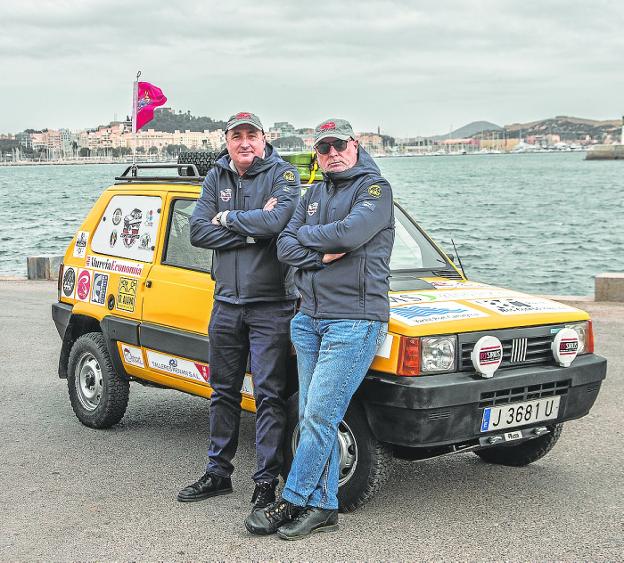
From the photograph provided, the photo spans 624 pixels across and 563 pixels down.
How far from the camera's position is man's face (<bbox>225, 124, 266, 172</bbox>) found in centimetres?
530

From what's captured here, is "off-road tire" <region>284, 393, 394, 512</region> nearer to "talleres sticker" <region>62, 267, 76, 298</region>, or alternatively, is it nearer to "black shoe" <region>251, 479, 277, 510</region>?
"black shoe" <region>251, 479, 277, 510</region>

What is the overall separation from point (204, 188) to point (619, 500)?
115 inches

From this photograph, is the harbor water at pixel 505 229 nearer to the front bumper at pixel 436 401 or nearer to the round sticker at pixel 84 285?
the round sticker at pixel 84 285

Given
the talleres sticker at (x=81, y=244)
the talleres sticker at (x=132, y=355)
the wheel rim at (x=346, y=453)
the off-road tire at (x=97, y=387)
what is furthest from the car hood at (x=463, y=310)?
the talleres sticker at (x=81, y=244)

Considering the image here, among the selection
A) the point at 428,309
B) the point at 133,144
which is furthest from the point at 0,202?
the point at 428,309

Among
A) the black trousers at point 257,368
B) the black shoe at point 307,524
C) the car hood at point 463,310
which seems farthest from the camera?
the black trousers at point 257,368

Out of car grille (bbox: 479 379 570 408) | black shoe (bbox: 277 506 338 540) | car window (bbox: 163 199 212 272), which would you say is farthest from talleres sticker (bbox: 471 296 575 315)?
car window (bbox: 163 199 212 272)

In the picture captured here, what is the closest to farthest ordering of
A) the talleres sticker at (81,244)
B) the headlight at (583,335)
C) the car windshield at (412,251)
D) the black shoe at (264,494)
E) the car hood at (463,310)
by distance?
1. the car hood at (463,310)
2. the black shoe at (264,494)
3. the headlight at (583,335)
4. the car windshield at (412,251)
5. the talleres sticker at (81,244)

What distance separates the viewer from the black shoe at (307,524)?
15.8ft

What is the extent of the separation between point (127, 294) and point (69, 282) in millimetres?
933

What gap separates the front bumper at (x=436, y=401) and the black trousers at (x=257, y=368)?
1.65ft

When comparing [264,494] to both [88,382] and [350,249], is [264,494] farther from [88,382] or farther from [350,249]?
[88,382]

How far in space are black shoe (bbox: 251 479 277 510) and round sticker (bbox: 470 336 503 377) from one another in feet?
4.13

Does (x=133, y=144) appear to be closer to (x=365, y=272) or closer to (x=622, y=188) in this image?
(x=365, y=272)
